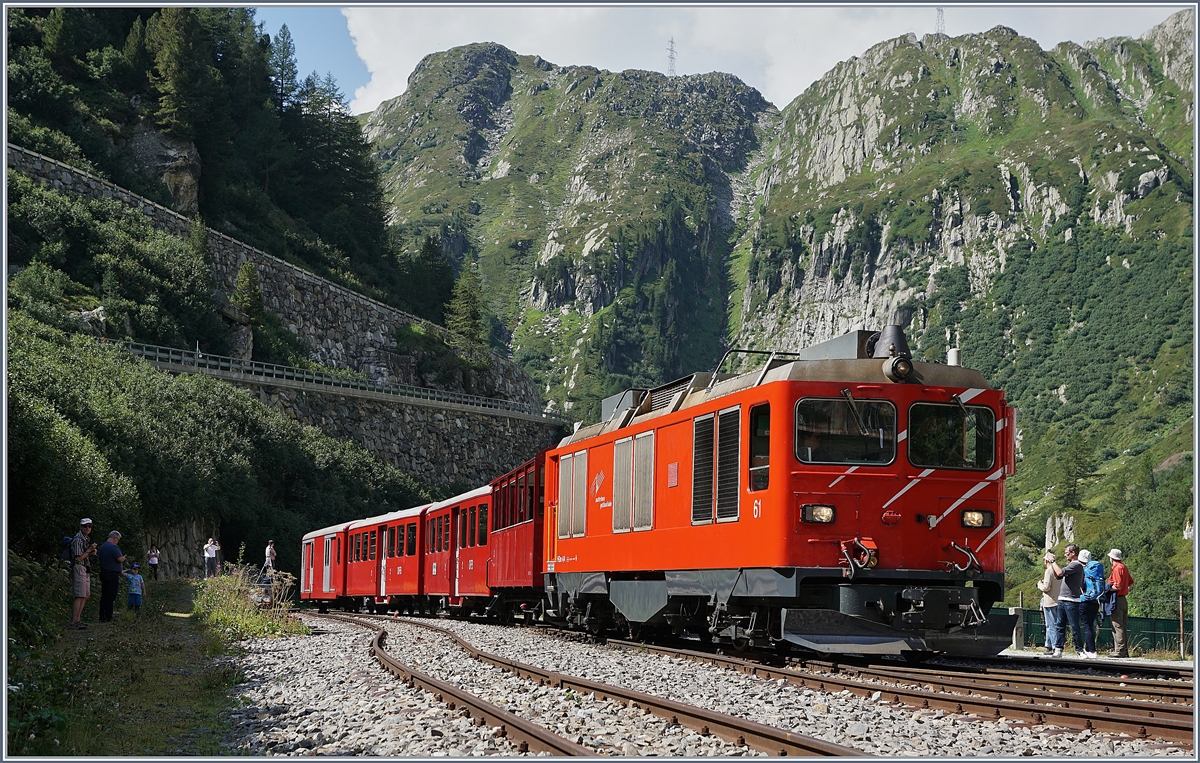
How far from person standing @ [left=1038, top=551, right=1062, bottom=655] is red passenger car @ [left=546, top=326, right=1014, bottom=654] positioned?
4.84m

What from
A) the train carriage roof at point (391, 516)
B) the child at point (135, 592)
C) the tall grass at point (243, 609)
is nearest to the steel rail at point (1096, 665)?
the tall grass at point (243, 609)

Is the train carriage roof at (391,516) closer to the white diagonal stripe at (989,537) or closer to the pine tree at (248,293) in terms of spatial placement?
the white diagonal stripe at (989,537)

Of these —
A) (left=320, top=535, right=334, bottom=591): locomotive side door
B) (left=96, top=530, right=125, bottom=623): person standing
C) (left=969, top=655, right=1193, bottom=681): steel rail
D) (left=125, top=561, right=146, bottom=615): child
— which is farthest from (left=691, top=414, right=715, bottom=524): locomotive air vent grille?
(left=320, top=535, right=334, bottom=591): locomotive side door

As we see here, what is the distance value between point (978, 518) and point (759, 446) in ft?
7.81

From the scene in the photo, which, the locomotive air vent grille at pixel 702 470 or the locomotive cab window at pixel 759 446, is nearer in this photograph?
the locomotive cab window at pixel 759 446

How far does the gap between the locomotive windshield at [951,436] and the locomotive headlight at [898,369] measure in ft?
1.12

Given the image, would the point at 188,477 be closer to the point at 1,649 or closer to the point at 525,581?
the point at 525,581

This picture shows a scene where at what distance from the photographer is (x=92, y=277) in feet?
175

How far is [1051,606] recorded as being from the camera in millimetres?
16547

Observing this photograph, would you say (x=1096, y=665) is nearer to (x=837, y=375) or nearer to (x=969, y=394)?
(x=969, y=394)

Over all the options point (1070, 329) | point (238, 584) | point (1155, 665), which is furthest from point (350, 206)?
point (1070, 329)

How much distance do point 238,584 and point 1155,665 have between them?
16.2m

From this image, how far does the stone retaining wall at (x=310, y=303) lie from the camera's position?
60.0 metres

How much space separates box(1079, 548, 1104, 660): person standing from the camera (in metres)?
Answer: 15.7
